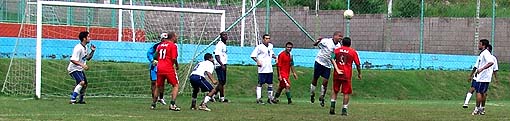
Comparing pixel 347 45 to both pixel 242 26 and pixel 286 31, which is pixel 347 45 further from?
pixel 286 31

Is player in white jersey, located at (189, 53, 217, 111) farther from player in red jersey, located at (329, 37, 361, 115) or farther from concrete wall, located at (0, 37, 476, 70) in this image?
concrete wall, located at (0, 37, 476, 70)

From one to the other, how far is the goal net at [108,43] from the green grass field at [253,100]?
0.24 ft

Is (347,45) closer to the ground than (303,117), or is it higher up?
higher up

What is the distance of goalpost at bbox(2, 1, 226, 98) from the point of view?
1025 inches

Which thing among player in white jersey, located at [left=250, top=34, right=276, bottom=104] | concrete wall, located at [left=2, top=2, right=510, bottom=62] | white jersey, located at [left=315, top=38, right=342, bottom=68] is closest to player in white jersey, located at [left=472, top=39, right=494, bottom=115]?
white jersey, located at [left=315, top=38, right=342, bottom=68]

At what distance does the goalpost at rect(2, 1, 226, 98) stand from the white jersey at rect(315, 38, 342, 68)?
383cm

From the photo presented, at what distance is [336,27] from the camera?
3988 centimetres

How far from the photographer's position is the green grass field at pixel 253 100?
17.6 m

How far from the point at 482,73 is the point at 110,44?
1454cm

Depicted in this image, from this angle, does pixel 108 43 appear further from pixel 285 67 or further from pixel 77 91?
pixel 77 91

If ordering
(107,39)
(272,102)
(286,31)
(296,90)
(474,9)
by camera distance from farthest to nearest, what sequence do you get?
(474,9), (286,31), (107,39), (296,90), (272,102)

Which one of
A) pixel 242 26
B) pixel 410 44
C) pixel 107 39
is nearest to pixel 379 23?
pixel 410 44

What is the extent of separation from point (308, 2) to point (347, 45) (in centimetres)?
2601

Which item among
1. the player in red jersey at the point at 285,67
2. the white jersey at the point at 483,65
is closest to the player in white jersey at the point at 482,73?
the white jersey at the point at 483,65
